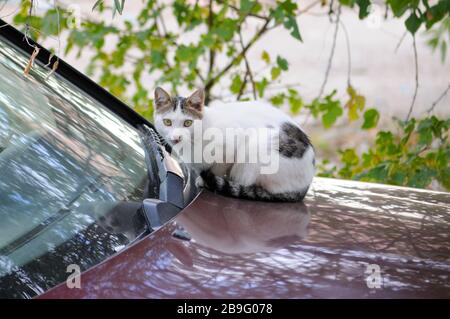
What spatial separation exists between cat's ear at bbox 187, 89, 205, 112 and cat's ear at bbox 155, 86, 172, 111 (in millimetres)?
127

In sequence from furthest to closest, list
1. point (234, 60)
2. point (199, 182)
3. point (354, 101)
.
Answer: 1. point (234, 60)
2. point (354, 101)
3. point (199, 182)

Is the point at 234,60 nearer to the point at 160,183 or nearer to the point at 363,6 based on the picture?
the point at 363,6

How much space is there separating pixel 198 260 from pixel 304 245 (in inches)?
11.9

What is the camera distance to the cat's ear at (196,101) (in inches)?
119

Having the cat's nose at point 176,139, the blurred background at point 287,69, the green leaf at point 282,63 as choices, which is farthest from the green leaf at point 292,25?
the cat's nose at point 176,139

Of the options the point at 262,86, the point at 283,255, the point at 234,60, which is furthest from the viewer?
the point at 234,60

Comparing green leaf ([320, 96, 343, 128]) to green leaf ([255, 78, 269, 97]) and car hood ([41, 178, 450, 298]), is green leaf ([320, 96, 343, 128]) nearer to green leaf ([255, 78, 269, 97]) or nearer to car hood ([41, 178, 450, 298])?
green leaf ([255, 78, 269, 97])

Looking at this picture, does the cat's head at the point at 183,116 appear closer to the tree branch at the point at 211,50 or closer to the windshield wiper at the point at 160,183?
the windshield wiper at the point at 160,183

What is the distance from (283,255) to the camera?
1.67 metres

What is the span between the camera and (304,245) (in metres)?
1.75

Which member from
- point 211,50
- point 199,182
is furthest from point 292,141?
point 211,50

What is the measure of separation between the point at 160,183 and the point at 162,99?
3.73 ft
